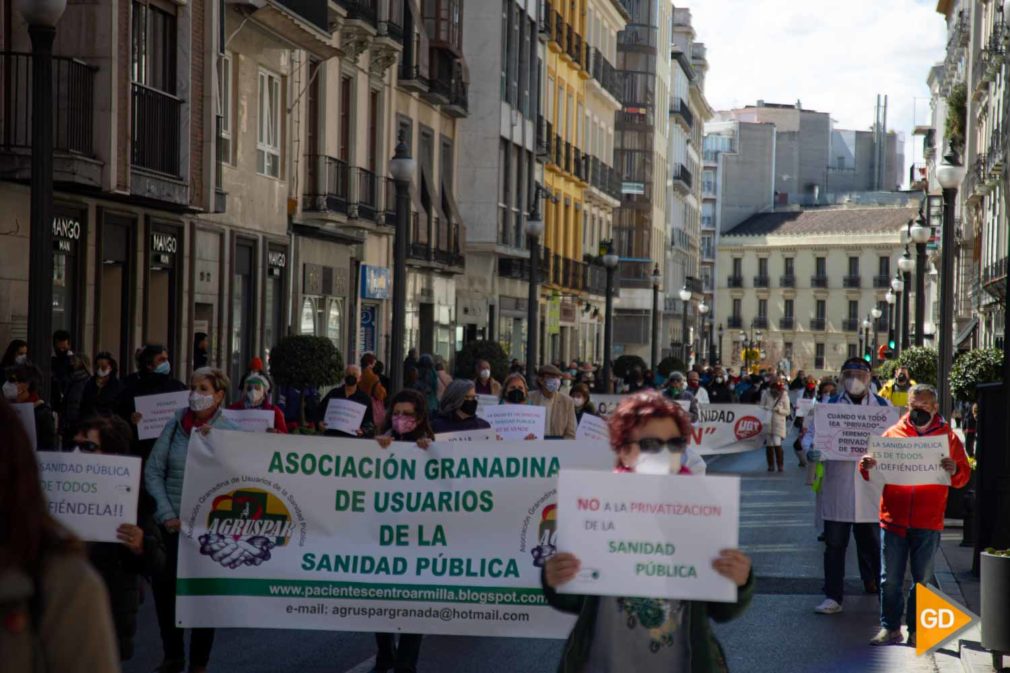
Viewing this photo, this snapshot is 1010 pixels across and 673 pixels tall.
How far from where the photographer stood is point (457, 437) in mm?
11086

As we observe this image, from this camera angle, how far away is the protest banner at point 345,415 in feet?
55.6

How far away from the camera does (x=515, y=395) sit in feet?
57.9

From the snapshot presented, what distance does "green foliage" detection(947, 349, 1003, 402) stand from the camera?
2655 centimetres

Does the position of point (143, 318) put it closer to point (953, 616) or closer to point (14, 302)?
point (14, 302)

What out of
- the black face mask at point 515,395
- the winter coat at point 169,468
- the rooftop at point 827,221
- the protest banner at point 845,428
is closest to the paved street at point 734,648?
the winter coat at point 169,468

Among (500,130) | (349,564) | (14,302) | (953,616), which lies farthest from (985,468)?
(500,130)

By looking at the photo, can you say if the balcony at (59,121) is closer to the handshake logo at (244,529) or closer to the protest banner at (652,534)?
the handshake logo at (244,529)

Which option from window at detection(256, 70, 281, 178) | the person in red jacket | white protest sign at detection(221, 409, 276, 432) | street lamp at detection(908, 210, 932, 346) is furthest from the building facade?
the person in red jacket

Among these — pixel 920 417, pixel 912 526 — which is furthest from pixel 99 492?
pixel 920 417

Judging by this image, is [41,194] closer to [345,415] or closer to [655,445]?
[345,415]

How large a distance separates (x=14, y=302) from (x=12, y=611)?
59.4 ft

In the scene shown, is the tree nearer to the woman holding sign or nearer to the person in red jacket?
the person in red jacket

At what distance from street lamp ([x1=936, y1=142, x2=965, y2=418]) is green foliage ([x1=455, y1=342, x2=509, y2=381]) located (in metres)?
13.5

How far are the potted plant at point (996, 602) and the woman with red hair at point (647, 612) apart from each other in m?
4.98
